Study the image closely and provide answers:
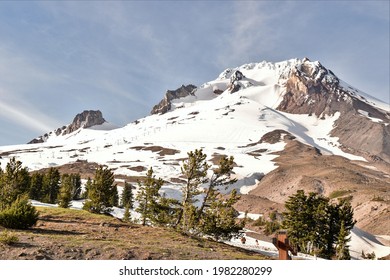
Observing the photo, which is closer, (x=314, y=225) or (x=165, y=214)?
(x=165, y=214)

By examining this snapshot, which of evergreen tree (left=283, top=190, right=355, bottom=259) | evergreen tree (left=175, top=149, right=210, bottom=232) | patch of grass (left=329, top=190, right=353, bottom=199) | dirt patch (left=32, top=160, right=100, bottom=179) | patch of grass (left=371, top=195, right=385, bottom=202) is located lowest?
evergreen tree (left=283, top=190, right=355, bottom=259)

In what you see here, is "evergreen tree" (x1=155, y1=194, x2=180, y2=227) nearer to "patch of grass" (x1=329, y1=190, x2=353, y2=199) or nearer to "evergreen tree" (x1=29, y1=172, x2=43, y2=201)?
"evergreen tree" (x1=29, y1=172, x2=43, y2=201)

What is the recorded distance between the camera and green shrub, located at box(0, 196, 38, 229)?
23.9m

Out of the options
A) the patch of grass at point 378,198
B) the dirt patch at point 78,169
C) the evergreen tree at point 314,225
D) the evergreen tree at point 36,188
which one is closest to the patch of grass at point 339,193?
the patch of grass at point 378,198

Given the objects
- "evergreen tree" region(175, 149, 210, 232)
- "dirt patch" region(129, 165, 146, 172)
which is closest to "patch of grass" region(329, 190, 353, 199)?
"evergreen tree" region(175, 149, 210, 232)

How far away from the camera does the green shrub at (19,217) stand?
78.3ft

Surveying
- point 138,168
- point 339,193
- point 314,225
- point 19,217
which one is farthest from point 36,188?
point 138,168

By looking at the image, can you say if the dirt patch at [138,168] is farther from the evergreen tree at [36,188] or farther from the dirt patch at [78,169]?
the evergreen tree at [36,188]

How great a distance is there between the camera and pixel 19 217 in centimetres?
2428

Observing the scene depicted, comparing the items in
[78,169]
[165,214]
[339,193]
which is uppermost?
[78,169]

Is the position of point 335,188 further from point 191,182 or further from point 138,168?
point 138,168

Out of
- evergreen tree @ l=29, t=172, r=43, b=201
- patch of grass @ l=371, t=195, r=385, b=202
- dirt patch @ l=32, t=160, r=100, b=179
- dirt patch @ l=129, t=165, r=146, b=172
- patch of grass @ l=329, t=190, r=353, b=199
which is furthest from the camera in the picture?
dirt patch @ l=129, t=165, r=146, b=172
